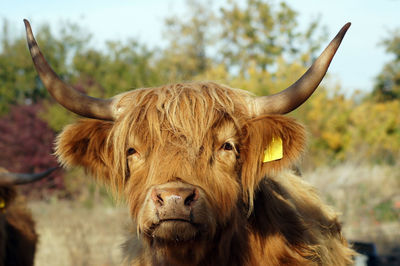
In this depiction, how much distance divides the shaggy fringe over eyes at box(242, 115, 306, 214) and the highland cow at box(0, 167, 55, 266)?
3043 mm

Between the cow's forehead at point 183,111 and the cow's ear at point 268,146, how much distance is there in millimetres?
131

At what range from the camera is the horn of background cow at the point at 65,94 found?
9.64ft

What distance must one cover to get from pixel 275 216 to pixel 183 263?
2.30 feet

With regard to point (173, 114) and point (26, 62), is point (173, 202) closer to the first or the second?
point (173, 114)

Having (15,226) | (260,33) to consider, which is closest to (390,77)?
(260,33)

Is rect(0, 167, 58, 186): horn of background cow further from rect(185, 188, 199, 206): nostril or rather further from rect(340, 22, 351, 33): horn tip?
rect(340, 22, 351, 33): horn tip

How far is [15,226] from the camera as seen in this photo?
22.1 ft

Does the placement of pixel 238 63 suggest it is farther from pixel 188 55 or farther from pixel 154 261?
pixel 154 261

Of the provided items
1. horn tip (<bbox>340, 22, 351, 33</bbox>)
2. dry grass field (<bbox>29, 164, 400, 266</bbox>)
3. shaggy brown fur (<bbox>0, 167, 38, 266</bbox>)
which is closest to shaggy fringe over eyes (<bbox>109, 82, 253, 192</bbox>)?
horn tip (<bbox>340, 22, 351, 33</bbox>)

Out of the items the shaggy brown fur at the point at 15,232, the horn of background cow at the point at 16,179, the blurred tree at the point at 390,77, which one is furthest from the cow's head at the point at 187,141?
the blurred tree at the point at 390,77

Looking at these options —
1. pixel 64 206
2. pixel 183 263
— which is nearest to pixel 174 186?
pixel 183 263

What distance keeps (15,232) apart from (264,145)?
474 centimetres

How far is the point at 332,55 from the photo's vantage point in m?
2.80

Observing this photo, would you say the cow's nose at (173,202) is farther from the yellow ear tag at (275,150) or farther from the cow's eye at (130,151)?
the yellow ear tag at (275,150)
